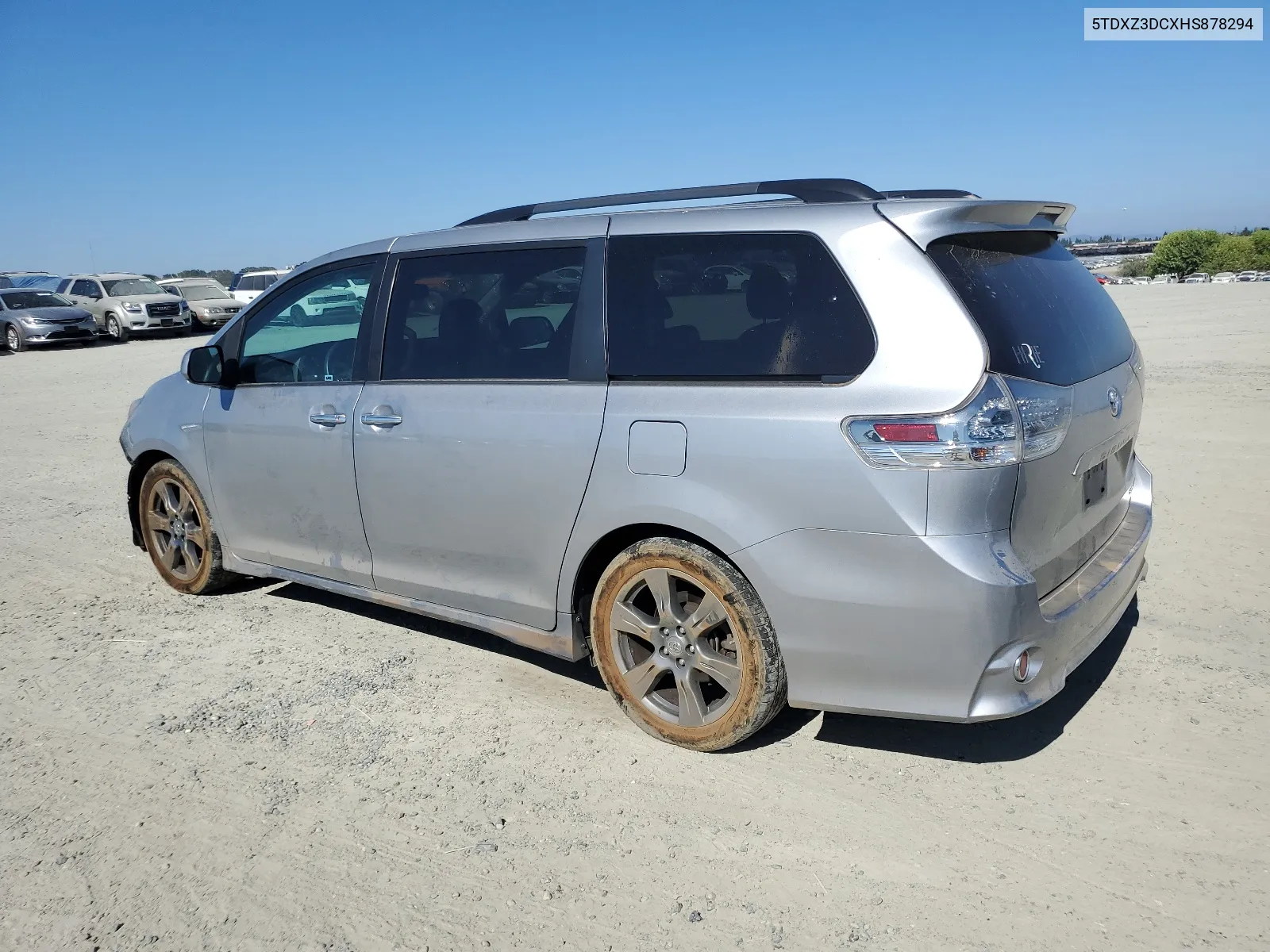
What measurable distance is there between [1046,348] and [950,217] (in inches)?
20.9

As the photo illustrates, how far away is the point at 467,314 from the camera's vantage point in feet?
13.7

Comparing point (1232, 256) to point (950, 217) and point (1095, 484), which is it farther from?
point (950, 217)

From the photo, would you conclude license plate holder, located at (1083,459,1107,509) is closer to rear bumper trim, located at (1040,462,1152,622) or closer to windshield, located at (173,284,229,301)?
rear bumper trim, located at (1040,462,1152,622)

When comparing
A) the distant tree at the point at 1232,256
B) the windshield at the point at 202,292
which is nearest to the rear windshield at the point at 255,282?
the windshield at the point at 202,292

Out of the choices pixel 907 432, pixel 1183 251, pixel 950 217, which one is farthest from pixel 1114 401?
pixel 1183 251

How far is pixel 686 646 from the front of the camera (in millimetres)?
3570

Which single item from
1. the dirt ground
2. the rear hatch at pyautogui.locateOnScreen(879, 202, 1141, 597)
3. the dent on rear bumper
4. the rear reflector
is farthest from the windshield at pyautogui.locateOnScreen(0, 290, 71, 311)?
the rear reflector

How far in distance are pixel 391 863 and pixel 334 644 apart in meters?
1.95

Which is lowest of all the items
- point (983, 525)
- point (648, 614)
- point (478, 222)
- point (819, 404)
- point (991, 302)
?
point (648, 614)

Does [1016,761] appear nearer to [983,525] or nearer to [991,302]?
[983,525]

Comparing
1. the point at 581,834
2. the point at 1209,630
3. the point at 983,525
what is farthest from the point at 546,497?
the point at 1209,630

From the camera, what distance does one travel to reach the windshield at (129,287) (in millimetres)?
28750

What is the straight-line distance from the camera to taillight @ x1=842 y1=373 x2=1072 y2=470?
2889mm

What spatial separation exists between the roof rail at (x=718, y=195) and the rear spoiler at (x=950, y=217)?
181 millimetres
